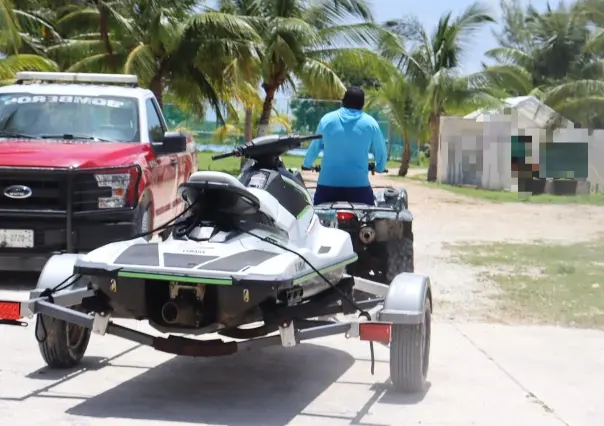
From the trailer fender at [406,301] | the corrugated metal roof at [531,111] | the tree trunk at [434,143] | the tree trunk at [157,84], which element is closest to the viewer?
the trailer fender at [406,301]

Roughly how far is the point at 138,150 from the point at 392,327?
5.24m

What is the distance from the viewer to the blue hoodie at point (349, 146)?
31.4ft

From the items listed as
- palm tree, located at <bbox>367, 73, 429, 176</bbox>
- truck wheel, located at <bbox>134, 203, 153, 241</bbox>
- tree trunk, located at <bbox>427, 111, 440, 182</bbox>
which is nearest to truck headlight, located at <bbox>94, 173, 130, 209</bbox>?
truck wheel, located at <bbox>134, 203, 153, 241</bbox>

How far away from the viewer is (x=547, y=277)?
42.0 ft

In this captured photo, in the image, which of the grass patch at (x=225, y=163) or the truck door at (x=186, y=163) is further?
the grass patch at (x=225, y=163)

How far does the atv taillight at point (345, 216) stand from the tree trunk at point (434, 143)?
29734 mm

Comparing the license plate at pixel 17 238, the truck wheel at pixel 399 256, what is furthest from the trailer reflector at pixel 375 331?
the license plate at pixel 17 238

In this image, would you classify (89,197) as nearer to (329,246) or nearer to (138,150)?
(138,150)

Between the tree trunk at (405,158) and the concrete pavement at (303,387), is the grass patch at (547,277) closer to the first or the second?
the concrete pavement at (303,387)

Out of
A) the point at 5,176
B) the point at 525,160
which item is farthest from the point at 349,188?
the point at 525,160

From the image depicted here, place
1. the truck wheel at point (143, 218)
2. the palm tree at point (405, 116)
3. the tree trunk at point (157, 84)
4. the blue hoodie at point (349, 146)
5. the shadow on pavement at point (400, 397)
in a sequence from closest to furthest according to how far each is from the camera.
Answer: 1. the shadow on pavement at point (400, 397)
2. the blue hoodie at point (349, 146)
3. the truck wheel at point (143, 218)
4. the tree trunk at point (157, 84)
5. the palm tree at point (405, 116)

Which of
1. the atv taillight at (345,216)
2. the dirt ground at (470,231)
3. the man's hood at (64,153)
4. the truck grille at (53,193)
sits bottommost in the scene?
the dirt ground at (470,231)

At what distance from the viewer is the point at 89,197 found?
10.3 m

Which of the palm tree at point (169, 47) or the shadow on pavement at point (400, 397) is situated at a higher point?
the palm tree at point (169, 47)
